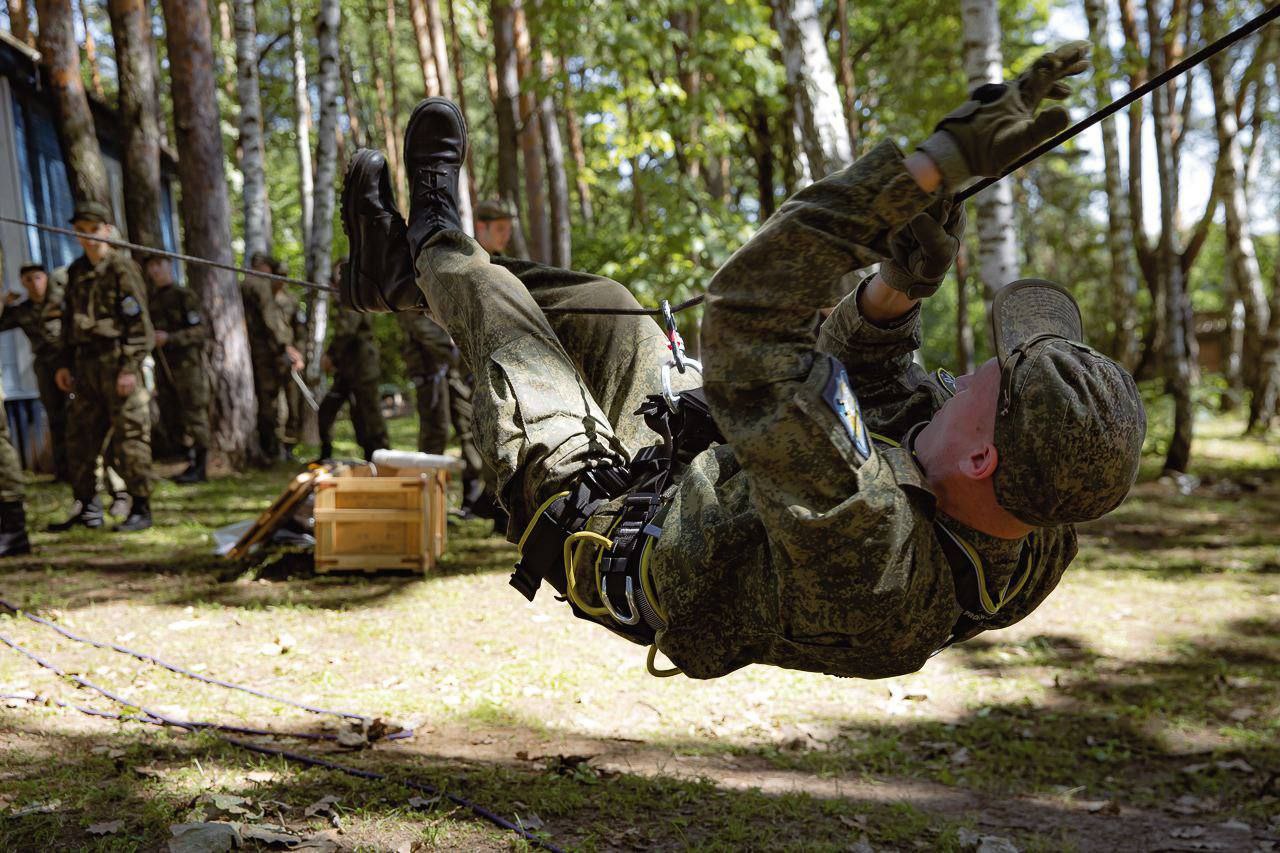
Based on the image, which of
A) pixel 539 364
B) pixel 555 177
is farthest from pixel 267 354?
pixel 539 364

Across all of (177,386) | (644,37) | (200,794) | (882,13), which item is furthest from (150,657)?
(882,13)

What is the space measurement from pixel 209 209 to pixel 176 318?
1355 mm

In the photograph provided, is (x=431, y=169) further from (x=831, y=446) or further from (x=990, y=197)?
(x=990, y=197)

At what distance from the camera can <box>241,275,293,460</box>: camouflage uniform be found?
12023 mm

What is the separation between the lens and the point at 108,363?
24.7ft

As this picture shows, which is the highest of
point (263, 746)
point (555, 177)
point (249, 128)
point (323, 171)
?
point (249, 128)

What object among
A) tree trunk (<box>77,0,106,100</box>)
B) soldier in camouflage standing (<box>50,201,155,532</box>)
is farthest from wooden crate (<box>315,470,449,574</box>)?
tree trunk (<box>77,0,106,100</box>)

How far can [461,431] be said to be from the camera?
27.4 ft

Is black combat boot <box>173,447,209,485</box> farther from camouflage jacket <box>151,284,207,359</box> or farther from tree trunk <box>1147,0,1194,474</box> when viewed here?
tree trunk <box>1147,0,1194,474</box>

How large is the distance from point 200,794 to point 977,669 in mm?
4008

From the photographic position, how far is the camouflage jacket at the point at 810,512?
6.94 feet

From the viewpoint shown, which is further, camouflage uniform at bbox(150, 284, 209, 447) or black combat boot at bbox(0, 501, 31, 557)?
camouflage uniform at bbox(150, 284, 209, 447)

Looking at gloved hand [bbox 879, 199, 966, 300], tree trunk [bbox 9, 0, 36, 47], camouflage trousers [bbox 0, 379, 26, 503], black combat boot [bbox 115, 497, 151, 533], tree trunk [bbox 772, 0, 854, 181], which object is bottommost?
black combat boot [bbox 115, 497, 151, 533]

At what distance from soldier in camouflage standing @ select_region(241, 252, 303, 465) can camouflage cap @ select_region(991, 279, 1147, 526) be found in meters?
10.8
